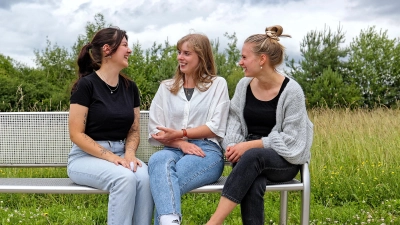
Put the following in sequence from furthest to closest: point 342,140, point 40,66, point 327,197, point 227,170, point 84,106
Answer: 1. point 40,66
2. point 342,140
3. point 227,170
4. point 327,197
5. point 84,106

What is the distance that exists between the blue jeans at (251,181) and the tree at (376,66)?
71.5ft

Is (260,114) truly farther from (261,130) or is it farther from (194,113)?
(194,113)

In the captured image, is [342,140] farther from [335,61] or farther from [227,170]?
[335,61]

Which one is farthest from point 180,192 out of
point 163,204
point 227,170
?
point 227,170

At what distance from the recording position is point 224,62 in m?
21.0

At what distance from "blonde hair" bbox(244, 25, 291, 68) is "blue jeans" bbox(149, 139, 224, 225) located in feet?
2.02

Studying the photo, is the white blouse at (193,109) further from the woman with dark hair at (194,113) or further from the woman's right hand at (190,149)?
the woman's right hand at (190,149)

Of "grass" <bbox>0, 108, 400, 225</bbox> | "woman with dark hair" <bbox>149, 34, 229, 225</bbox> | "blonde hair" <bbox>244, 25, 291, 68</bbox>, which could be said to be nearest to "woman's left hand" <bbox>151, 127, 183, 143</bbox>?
"woman with dark hair" <bbox>149, 34, 229, 225</bbox>

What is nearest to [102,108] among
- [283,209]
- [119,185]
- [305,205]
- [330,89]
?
[119,185]

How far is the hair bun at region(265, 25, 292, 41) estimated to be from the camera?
3111 millimetres

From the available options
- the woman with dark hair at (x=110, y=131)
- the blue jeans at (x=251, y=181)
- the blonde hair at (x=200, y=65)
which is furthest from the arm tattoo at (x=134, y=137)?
the blue jeans at (x=251, y=181)

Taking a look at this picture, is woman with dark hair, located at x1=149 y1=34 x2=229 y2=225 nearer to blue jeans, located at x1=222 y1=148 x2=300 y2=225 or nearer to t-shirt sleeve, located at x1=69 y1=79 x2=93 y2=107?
blue jeans, located at x1=222 y1=148 x2=300 y2=225

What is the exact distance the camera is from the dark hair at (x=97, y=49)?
10.3ft

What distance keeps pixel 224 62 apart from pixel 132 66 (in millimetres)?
3605
